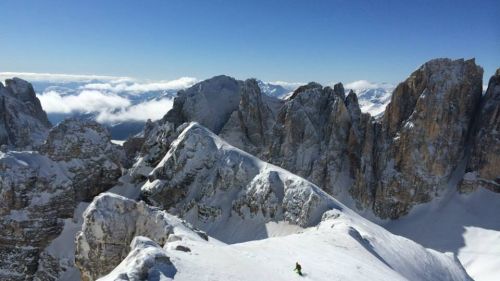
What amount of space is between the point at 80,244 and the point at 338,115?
81017 millimetres

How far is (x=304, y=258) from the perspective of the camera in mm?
36031

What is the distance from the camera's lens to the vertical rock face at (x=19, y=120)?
130 meters

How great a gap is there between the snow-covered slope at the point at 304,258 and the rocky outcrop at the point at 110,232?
2765 mm

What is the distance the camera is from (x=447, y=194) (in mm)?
101938

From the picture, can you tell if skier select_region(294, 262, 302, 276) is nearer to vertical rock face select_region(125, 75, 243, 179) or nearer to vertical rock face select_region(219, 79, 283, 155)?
vertical rock face select_region(125, 75, 243, 179)

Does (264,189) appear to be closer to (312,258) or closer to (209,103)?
(312,258)

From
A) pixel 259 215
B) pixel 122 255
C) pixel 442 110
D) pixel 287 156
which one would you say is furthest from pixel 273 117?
pixel 122 255

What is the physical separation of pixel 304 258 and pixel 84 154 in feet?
203

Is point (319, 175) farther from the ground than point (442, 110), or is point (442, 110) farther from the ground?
point (442, 110)

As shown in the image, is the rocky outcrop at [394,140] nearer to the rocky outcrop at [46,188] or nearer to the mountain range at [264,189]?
the mountain range at [264,189]

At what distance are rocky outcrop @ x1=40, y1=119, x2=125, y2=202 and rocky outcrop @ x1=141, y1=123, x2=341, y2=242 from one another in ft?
36.1

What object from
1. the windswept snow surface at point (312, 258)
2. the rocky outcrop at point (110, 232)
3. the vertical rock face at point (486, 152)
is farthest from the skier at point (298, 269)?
the vertical rock face at point (486, 152)

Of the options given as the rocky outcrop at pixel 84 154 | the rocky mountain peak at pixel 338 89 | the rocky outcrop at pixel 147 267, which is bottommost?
the rocky outcrop at pixel 84 154

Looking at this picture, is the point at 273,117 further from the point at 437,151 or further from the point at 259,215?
the point at 259,215
